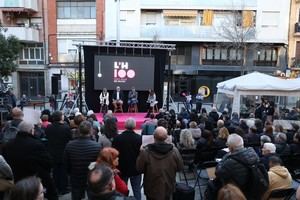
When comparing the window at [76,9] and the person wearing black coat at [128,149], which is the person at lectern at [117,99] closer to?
the person wearing black coat at [128,149]

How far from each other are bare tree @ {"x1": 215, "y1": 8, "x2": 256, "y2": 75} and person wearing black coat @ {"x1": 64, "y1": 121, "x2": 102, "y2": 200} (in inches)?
940

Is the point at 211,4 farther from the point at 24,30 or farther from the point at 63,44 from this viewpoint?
the point at 24,30

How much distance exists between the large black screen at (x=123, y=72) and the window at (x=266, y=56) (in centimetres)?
1617

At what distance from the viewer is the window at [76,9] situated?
31.1m

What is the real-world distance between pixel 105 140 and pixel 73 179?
821 millimetres

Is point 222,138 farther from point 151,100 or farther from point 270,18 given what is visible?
point 270,18

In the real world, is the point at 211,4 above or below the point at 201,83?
above

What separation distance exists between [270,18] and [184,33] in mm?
7965

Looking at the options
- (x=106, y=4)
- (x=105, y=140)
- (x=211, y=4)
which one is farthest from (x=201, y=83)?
(x=105, y=140)

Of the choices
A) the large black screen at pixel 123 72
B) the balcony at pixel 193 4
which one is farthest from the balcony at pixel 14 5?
the large black screen at pixel 123 72

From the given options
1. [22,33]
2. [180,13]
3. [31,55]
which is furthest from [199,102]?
[31,55]

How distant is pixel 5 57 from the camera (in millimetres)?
21500

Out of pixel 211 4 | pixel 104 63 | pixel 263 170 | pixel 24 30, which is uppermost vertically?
pixel 211 4

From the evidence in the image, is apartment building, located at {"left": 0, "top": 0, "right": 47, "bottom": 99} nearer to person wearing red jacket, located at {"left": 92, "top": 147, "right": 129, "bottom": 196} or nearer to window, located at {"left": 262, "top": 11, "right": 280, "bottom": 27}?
window, located at {"left": 262, "top": 11, "right": 280, "bottom": 27}
